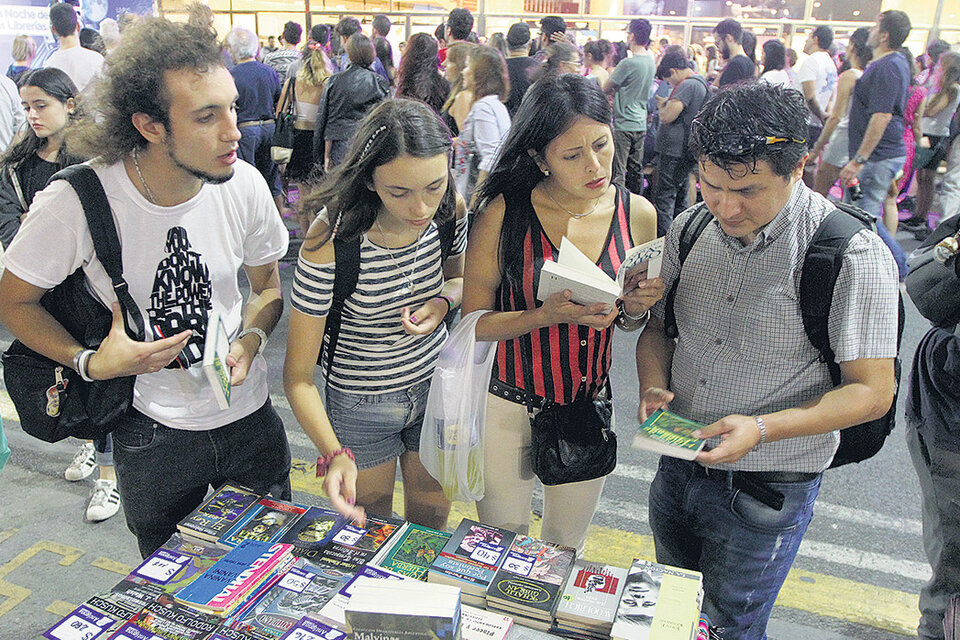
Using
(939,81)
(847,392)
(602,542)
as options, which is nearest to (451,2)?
(939,81)

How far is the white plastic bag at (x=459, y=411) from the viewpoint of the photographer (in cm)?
210

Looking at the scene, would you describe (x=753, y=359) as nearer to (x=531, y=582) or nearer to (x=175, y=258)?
(x=531, y=582)

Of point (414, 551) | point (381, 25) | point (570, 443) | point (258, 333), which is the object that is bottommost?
point (414, 551)

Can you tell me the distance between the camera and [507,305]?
2137mm

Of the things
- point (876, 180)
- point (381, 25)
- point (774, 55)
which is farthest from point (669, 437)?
point (381, 25)

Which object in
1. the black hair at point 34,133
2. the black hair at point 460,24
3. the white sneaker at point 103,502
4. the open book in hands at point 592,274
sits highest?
the black hair at point 460,24

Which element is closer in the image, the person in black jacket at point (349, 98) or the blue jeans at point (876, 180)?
the person in black jacket at point (349, 98)

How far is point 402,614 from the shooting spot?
128 centimetres

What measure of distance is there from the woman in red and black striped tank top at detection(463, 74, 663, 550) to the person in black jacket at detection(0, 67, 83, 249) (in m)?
2.25

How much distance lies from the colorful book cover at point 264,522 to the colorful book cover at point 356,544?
0.14 metres

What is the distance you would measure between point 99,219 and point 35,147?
6.17ft

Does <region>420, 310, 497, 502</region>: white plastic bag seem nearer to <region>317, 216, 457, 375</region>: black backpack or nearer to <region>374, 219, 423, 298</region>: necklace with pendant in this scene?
<region>374, 219, 423, 298</region>: necklace with pendant

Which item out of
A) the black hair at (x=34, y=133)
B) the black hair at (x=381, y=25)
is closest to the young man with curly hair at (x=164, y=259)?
the black hair at (x=34, y=133)

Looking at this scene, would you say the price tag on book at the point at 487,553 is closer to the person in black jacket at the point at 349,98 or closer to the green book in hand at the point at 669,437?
the green book in hand at the point at 669,437
